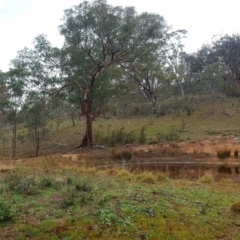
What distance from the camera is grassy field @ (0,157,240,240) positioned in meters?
6.70

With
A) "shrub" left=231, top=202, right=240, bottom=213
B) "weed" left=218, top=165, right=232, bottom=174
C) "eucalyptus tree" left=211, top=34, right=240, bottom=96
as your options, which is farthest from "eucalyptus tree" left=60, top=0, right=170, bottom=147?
"eucalyptus tree" left=211, top=34, right=240, bottom=96

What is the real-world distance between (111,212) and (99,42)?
21.4m

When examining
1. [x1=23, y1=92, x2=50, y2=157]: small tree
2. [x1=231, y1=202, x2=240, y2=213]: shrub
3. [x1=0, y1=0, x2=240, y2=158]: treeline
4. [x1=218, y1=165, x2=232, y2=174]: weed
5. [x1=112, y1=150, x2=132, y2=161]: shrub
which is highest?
[x1=0, y1=0, x2=240, y2=158]: treeline

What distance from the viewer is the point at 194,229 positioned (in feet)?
22.9

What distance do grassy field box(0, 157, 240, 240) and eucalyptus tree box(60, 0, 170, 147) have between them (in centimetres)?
1835

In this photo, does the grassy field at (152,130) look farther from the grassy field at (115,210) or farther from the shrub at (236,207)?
the shrub at (236,207)

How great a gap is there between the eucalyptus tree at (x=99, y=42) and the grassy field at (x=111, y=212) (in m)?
18.4

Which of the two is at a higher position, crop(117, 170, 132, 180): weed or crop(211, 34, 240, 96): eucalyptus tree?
crop(211, 34, 240, 96): eucalyptus tree

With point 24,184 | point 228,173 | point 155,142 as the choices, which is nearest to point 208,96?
point 155,142

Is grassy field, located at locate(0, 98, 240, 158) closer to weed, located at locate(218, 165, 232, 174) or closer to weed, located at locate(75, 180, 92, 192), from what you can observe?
weed, located at locate(218, 165, 232, 174)

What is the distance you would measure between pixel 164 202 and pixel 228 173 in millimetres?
9552

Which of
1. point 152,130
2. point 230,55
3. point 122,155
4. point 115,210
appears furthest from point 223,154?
point 230,55

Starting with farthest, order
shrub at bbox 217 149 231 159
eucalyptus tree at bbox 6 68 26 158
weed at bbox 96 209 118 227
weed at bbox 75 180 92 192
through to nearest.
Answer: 1. eucalyptus tree at bbox 6 68 26 158
2. shrub at bbox 217 149 231 159
3. weed at bbox 75 180 92 192
4. weed at bbox 96 209 118 227

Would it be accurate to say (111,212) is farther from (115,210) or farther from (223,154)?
(223,154)
